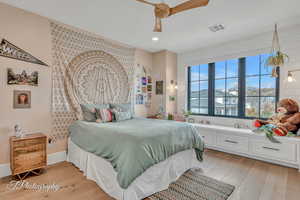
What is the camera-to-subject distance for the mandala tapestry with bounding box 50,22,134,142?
2.88 metres

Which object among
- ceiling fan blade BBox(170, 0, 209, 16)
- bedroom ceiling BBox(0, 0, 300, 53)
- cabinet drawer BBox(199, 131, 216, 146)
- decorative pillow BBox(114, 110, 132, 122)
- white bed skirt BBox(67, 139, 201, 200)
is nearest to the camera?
ceiling fan blade BBox(170, 0, 209, 16)

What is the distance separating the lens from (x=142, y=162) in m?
1.67

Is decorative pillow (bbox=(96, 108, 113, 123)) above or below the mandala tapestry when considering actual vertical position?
below

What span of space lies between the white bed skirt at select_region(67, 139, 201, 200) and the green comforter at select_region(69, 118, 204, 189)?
12 centimetres

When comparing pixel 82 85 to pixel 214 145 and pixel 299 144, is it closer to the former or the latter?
pixel 214 145

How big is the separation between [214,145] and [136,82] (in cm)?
250

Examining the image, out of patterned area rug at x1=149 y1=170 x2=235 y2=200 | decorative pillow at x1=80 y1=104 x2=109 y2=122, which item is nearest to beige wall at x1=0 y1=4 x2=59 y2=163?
decorative pillow at x1=80 y1=104 x2=109 y2=122

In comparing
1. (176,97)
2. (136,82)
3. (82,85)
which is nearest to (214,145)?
(176,97)

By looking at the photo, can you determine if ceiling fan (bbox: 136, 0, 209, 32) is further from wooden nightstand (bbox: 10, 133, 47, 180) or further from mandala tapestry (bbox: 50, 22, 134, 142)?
wooden nightstand (bbox: 10, 133, 47, 180)

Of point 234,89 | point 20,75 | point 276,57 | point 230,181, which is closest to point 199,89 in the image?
point 234,89

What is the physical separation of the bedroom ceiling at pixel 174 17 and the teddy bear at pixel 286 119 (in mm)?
1475

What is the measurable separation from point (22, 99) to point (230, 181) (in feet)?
11.2

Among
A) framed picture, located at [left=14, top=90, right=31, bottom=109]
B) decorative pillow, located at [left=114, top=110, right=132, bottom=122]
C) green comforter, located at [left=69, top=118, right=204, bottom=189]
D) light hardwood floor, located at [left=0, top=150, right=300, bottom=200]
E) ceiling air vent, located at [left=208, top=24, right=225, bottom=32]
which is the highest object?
ceiling air vent, located at [left=208, top=24, right=225, bottom=32]

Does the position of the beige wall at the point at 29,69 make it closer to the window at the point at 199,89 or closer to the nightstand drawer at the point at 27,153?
the nightstand drawer at the point at 27,153
